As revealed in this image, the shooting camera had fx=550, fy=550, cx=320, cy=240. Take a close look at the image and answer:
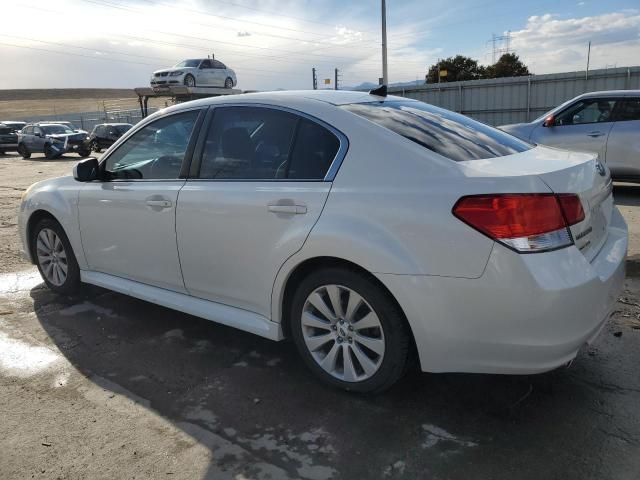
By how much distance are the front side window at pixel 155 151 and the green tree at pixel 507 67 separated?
159 ft

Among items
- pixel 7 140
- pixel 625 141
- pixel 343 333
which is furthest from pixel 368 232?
pixel 7 140

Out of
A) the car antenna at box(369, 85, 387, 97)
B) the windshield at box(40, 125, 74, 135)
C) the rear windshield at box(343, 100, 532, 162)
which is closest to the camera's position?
the rear windshield at box(343, 100, 532, 162)

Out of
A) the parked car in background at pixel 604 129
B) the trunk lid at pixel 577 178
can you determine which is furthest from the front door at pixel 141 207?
the parked car in background at pixel 604 129

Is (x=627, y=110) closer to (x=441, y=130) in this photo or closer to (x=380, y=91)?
(x=380, y=91)

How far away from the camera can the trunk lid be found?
2580 mm

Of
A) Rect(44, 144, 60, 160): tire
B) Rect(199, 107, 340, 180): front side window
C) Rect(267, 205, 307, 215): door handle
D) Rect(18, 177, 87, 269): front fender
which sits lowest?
Rect(44, 144, 60, 160): tire

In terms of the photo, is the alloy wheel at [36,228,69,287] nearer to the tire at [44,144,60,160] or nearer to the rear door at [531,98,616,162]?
the rear door at [531,98,616,162]

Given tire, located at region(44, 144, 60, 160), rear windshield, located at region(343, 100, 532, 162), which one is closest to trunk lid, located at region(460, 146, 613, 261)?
rear windshield, located at region(343, 100, 532, 162)

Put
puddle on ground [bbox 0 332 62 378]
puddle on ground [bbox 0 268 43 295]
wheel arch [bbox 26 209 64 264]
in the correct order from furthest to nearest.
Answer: puddle on ground [bbox 0 268 43 295] → wheel arch [bbox 26 209 64 264] → puddle on ground [bbox 0 332 62 378]

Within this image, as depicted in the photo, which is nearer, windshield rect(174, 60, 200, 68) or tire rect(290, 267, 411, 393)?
tire rect(290, 267, 411, 393)

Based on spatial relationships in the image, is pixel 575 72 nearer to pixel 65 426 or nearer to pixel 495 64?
pixel 65 426

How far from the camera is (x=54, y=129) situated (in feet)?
85.7

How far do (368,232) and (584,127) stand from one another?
24.6ft

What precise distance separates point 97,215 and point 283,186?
6.12 feet
